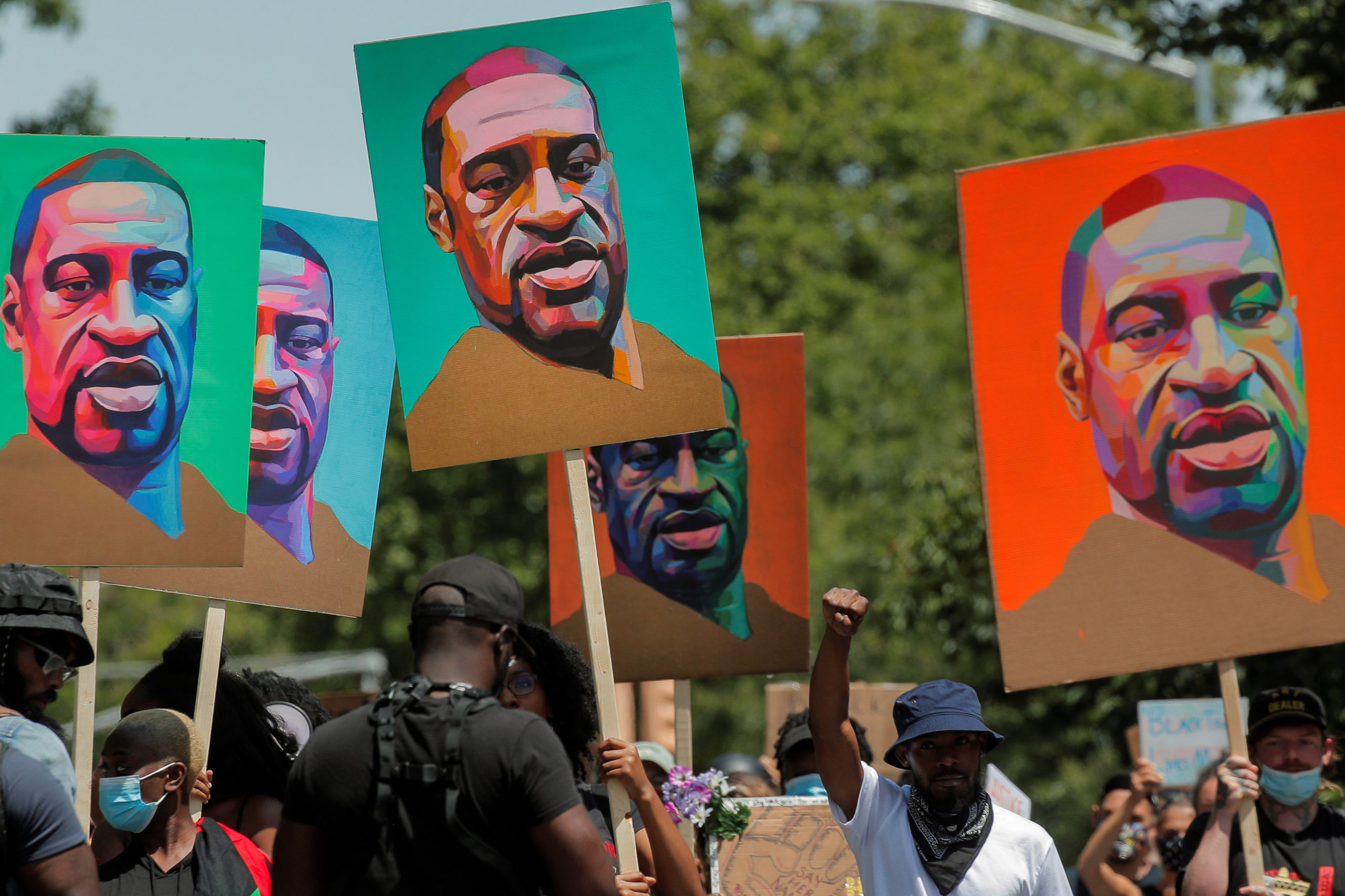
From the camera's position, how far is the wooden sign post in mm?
3631

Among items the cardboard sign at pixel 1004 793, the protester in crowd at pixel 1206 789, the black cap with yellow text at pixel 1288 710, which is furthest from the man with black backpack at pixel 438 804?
the protester in crowd at pixel 1206 789

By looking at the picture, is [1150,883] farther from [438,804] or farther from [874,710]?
[438,804]

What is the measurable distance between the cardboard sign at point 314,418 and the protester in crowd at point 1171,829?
380cm

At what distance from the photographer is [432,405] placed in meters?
4.26

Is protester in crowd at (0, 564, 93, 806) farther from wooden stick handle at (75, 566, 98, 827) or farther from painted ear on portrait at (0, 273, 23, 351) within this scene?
painted ear on portrait at (0, 273, 23, 351)

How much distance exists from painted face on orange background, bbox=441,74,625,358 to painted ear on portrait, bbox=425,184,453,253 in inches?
0.5

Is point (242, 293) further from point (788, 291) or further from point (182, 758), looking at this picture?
point (788, 291)

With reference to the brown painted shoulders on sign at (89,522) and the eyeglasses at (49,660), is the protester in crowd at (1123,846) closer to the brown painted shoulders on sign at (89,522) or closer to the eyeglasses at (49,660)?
the brown painted shoulders on sign at (89,522)

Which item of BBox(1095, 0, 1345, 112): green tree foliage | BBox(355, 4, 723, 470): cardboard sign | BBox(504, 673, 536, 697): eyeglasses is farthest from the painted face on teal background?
BBox(1095, 0, 1345, 112): green tree foliage

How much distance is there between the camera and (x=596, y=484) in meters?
6.05

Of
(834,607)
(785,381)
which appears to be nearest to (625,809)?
(834,607)

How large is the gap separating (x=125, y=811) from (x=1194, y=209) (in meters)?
3.83

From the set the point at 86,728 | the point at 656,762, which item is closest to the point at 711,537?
the point at 656,762

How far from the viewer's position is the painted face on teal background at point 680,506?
231 inches
